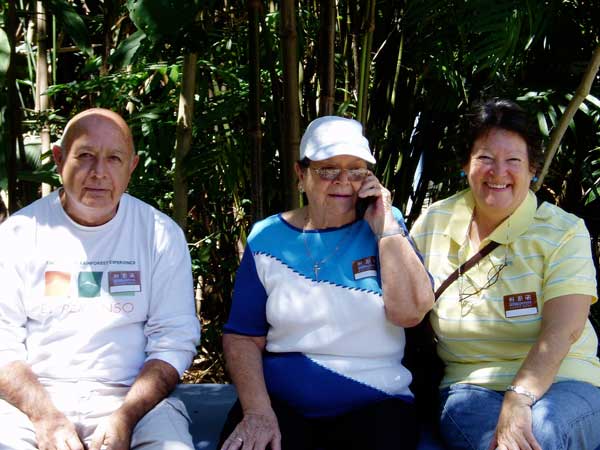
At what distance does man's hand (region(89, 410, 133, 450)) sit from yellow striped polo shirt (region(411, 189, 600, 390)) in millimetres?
938

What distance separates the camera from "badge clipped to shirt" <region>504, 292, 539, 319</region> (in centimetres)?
242

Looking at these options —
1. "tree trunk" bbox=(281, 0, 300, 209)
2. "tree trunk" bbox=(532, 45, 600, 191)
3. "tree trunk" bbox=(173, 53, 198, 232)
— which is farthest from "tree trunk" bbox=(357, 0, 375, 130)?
"tree trunk" bbox=(532, 45, 600, 191)

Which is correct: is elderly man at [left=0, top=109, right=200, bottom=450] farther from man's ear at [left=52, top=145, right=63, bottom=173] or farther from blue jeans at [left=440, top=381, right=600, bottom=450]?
blue jeans at [left=440, top=381, right=600, bottom=450]

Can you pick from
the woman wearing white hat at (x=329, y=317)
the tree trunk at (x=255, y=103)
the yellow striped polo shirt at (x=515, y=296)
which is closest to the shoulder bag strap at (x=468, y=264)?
the yellow striped polo shirt at (x=515, y=296)

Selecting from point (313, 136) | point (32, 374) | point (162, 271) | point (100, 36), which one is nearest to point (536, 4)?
point (313, 136)

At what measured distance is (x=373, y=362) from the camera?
2.45 m

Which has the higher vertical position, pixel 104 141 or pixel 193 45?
pixel 193 45

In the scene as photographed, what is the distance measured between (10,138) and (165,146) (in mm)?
591

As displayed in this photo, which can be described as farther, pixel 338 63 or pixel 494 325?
pixel 338 63

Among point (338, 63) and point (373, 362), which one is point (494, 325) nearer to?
point (373, 362)

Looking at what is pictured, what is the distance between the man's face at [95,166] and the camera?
2490 millimetres

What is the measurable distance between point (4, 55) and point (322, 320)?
4.25ft

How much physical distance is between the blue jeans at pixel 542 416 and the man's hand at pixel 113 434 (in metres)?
0.90

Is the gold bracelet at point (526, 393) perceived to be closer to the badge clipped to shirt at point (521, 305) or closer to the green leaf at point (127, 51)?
the badge clipped to shirt at point (521, 305)
